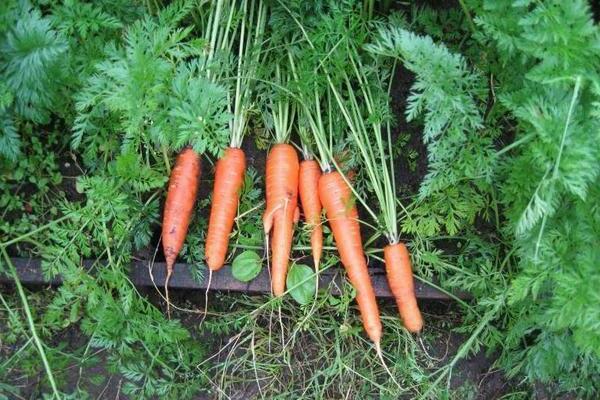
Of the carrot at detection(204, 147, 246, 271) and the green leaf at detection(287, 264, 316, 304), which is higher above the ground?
the carrot at detection(204, 147, 246, 271)

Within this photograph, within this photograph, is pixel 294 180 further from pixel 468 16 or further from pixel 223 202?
pixel 468 16

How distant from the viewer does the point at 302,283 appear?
199 centimetres

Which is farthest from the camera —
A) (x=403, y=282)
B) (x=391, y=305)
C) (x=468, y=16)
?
(x=391, y=305)

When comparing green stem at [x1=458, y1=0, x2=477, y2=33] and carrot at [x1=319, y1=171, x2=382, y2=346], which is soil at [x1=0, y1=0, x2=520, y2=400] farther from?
green stem at [x1=458, y1=0, x2=477, y2=33]

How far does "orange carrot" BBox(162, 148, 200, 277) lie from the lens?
6.45ft

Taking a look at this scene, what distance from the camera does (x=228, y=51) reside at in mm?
1970

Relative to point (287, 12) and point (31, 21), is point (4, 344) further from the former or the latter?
point (287, 12)

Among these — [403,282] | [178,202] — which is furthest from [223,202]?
[403,282]

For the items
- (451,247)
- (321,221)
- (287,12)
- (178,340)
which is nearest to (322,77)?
(287,12)

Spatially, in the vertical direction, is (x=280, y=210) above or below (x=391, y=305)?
above

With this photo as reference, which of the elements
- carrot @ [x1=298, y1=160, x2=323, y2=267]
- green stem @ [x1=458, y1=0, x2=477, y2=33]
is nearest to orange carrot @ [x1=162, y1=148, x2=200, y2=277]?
carrot @ [x1=298, y1=160, x2=323, y2=267]

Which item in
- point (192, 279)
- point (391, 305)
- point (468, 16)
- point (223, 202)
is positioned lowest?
point (391, 305)

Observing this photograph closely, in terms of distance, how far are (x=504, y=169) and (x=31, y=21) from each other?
122cm

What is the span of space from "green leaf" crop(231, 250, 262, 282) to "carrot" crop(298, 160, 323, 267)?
0.55ft
